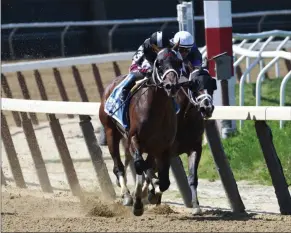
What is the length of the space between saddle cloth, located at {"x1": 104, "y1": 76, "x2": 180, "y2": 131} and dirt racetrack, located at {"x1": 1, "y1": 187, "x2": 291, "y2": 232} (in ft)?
2.10

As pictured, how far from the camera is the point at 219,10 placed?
1061 centimetres

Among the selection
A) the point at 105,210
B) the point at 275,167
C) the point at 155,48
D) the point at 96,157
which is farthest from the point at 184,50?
the point at 96,157

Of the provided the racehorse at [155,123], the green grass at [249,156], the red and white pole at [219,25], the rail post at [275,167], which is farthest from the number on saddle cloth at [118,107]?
the red and white pole at [219,25]

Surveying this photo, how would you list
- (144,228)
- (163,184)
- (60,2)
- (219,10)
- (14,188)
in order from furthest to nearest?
(60,2)
(219,10)
(14,188)
(163,184)
(144,228)

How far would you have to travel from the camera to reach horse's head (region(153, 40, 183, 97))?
7082 millimetres

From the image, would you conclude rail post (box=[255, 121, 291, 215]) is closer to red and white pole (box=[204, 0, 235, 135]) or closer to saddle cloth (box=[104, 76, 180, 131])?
saddle cloth (box=[104, 76, 180, 131])

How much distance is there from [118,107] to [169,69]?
99 cm

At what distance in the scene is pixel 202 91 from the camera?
7582mm

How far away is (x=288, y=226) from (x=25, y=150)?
5550mm

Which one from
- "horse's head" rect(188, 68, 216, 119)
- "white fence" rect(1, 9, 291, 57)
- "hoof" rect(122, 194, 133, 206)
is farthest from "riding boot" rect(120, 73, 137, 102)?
"white fence" rect(1, 9, 291, 57)

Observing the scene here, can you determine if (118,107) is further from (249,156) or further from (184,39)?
(249,156)

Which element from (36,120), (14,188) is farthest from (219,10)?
(36,120)

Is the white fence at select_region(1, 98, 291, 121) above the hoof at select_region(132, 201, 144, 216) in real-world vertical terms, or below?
above

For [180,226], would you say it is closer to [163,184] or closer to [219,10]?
[163,184]
